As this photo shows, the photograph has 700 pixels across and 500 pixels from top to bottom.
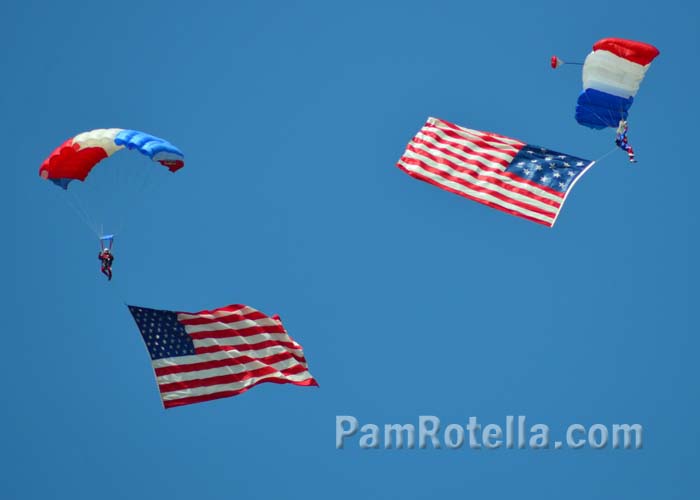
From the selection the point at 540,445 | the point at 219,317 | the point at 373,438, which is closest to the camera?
the point at 219,317

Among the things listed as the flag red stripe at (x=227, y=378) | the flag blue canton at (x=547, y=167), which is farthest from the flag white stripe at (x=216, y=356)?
the flag blue canton at (x=547, y=167)

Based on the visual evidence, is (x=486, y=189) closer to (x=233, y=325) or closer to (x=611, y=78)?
(x=611, y=78)

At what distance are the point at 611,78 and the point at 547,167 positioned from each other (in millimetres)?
2845

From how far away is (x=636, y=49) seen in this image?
4247cm

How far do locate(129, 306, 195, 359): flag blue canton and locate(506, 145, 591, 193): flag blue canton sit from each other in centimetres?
920

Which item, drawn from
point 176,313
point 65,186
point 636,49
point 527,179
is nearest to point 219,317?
point 176,313

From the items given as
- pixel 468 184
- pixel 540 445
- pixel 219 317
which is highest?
pixel 468 184

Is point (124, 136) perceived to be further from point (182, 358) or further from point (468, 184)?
point (468, 184)

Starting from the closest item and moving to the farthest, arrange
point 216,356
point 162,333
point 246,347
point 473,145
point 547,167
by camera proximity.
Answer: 1. point 162,333
2. point 216,356
3. point 547,167
4. point 246,347
5. point 473,145

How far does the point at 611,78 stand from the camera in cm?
4294

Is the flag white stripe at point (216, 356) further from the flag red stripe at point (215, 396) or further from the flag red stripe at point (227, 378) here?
the flag red stripe at point (215, 396)

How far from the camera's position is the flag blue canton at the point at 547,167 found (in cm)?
4356

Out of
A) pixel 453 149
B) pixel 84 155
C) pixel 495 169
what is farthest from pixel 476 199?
pixel 84 155

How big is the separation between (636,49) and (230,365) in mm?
12723
